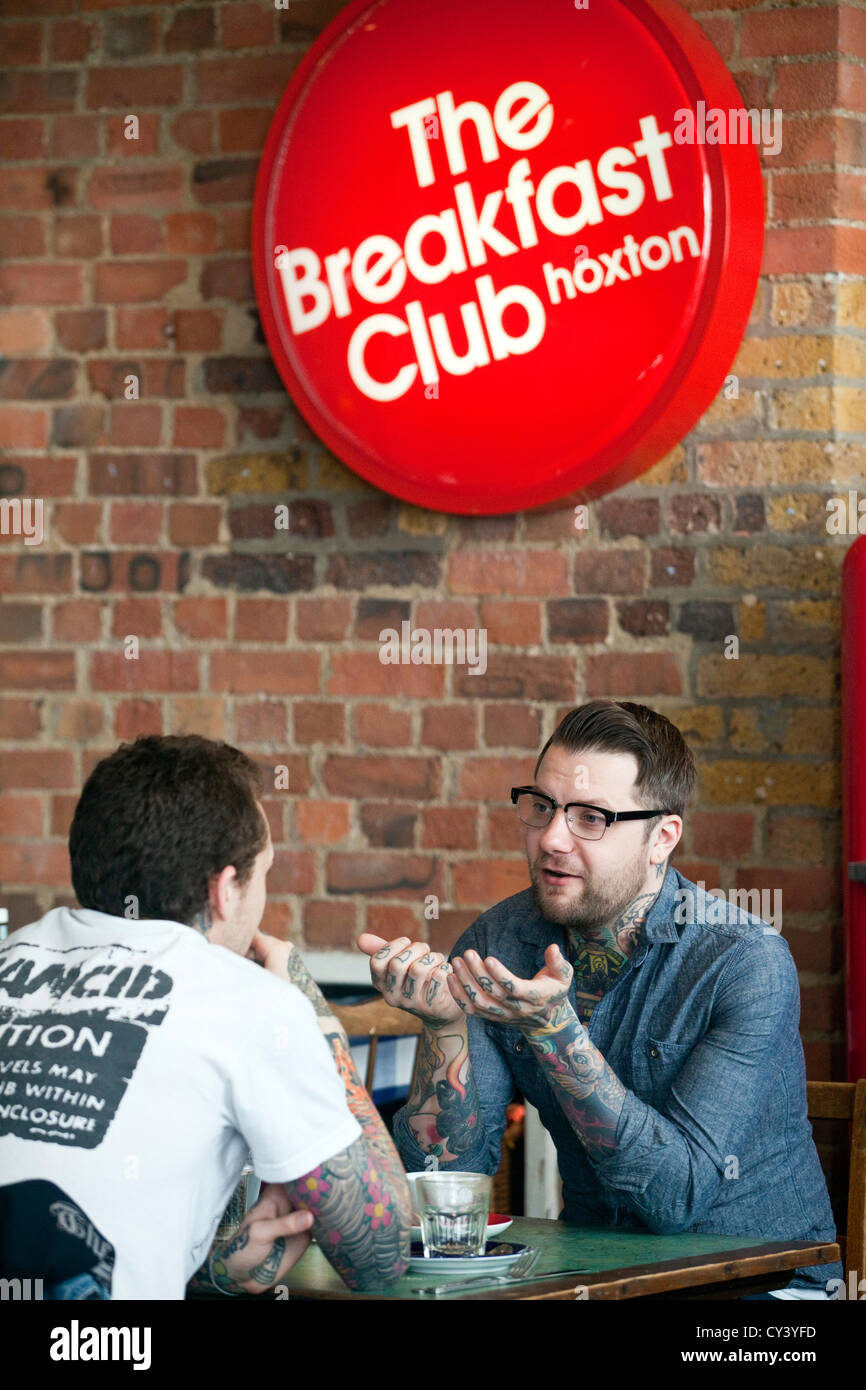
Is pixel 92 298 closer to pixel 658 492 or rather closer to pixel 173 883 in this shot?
pixel 658 492

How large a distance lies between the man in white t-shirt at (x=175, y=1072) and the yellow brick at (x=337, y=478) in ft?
4.09

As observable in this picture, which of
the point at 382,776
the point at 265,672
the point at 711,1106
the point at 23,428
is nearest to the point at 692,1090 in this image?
the point at 711,1106

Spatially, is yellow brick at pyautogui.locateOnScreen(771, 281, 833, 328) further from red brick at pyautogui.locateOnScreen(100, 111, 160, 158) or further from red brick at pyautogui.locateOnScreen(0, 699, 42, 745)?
red brick at pyautogui.locateOnScreen(0, 699, 42, 745)

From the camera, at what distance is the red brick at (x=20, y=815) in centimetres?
295

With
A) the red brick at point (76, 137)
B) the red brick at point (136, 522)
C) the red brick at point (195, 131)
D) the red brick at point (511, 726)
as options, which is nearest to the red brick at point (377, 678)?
the red brick at point (511, 726)

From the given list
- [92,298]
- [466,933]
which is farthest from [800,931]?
[92,298]

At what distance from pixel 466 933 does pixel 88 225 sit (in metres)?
1.61

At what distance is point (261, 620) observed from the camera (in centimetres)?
284

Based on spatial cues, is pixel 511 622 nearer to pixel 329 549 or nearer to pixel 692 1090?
pixel 329 549

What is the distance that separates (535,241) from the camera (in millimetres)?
2600

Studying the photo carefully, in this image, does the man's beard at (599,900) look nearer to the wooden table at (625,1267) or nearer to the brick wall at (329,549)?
the wooden table at (625,1267)

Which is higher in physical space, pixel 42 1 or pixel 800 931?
pixel 42 1

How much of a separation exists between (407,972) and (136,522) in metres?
1.37
